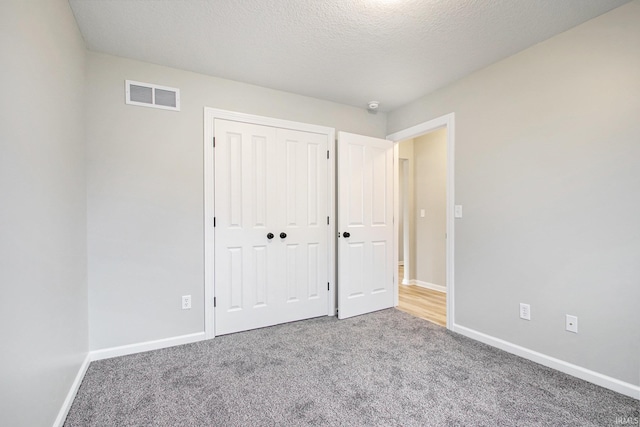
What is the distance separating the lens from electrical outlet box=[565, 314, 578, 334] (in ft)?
6.31

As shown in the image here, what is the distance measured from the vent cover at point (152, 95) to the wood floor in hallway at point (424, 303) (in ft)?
10.6

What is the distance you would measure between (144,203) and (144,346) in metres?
1.18

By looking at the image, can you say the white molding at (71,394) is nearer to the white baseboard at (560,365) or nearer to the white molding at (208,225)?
the white molding at (208,225)

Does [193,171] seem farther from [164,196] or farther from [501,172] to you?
[501,172]

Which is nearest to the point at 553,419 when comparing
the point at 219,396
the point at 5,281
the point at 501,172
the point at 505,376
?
the point at 505,376

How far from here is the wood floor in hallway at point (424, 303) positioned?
3.10m

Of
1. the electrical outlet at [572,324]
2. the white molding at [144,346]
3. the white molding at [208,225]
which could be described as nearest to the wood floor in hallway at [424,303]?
the electrical outlet at [572,324]

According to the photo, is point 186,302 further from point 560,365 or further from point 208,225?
point 560,365

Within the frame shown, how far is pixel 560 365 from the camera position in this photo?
198 cm

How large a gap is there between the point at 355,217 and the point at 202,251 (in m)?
1.61

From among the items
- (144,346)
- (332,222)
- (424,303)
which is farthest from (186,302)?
(424,303)

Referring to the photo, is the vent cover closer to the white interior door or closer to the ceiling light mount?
the white interior door

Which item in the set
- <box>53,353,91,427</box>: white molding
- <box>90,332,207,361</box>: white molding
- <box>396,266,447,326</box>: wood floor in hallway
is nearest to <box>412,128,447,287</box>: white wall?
<box>396,266,447,326</box>: wood floor in hallway

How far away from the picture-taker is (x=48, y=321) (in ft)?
4.47
